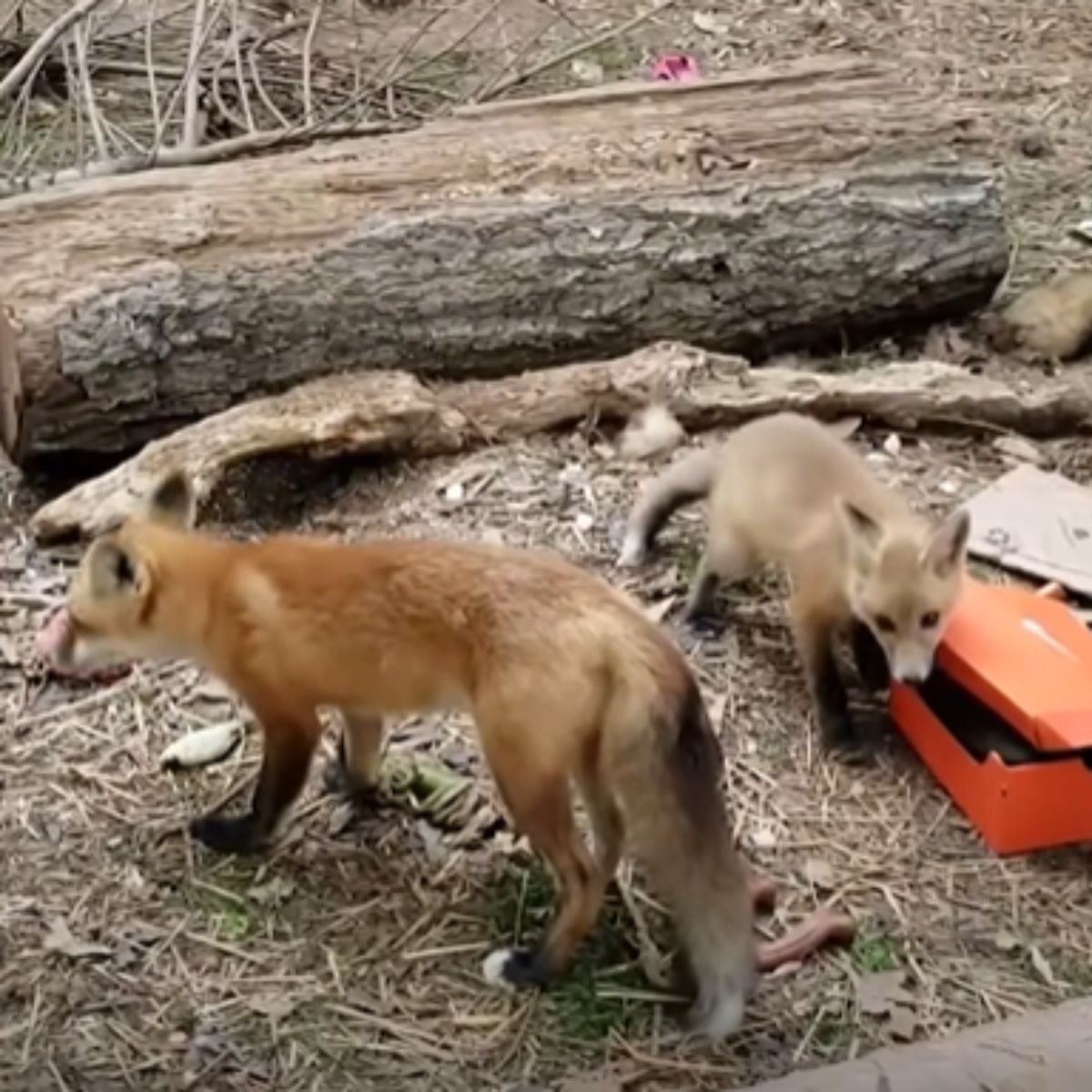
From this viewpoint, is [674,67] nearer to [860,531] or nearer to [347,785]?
[860,531]

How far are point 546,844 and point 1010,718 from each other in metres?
0.91

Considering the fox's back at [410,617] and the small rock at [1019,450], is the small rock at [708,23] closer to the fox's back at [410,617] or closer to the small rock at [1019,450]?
the small rock at [1019,450]

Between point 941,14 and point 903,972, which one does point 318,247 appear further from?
point 941,14

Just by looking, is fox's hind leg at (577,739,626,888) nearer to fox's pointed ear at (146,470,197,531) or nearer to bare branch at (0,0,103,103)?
fox's pointed ear at (146,470,197,531)

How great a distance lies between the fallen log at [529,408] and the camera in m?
4.16

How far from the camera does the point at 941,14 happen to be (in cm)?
732

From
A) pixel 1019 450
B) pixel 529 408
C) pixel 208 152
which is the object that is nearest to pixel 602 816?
pixel 529 408

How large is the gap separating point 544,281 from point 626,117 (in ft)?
1.85

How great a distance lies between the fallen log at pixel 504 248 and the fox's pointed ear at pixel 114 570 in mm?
1237

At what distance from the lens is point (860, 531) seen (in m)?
3.65

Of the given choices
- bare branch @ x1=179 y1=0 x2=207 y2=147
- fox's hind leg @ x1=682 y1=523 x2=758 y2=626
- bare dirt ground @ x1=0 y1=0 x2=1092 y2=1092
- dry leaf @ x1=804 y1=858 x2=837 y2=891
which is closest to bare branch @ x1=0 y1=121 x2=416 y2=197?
bare branch @ x1=179 y1=0 x2=207 y2=147

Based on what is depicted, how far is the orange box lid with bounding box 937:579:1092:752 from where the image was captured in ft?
10.9

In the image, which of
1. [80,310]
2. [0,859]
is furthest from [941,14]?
[0,859]

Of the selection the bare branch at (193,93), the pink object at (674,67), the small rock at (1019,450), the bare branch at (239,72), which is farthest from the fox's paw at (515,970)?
the pink object at (674,67)
